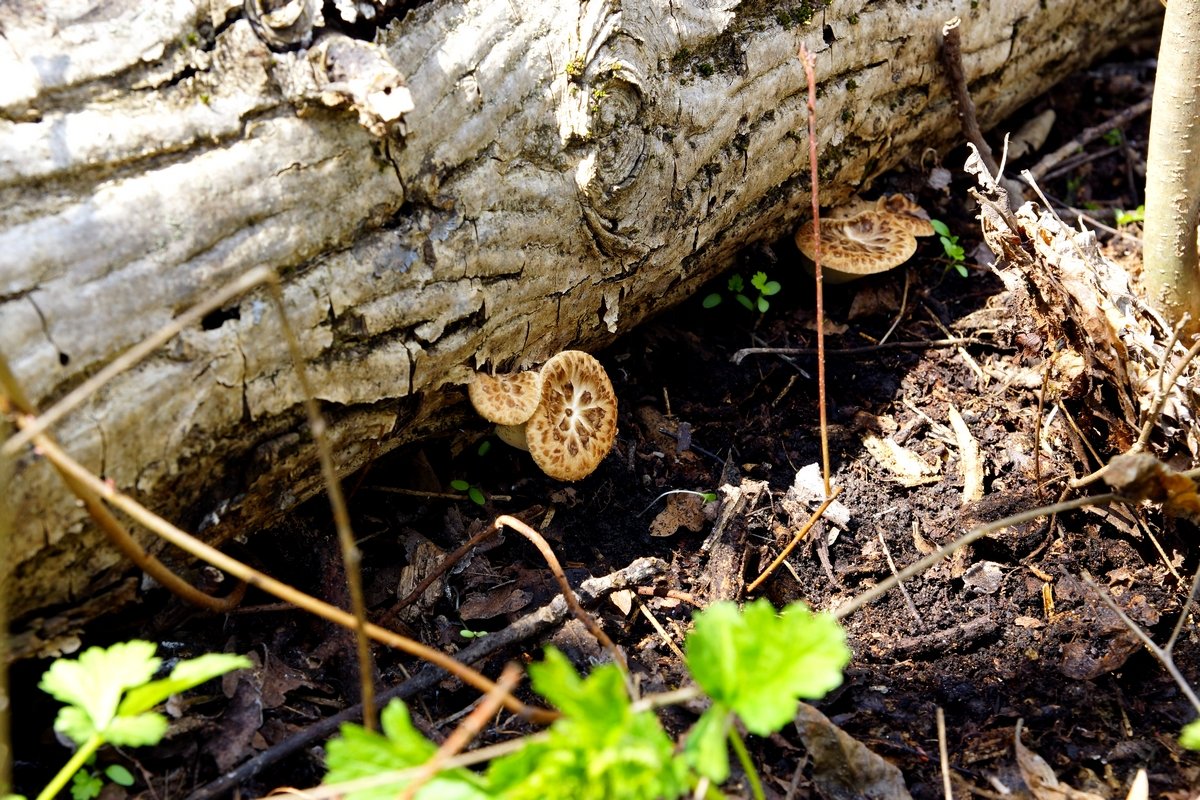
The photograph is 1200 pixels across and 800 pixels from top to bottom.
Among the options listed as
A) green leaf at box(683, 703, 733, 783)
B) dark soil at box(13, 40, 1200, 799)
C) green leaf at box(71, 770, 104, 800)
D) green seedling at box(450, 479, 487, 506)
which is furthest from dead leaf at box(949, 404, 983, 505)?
green leaf at box(71, 770, 104, 800)

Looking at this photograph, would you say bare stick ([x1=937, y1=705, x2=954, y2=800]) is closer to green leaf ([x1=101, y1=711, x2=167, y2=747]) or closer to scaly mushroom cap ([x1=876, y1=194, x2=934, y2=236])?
green leaf ([x1=101, y1=711, x2=167, y2=747])

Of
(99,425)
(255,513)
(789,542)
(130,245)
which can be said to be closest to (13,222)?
(130,245)

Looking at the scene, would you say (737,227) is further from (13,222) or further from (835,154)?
(13,222)

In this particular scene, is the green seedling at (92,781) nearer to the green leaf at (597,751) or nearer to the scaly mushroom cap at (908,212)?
the green leaf at (597,751)

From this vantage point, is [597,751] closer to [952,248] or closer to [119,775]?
[119,775]

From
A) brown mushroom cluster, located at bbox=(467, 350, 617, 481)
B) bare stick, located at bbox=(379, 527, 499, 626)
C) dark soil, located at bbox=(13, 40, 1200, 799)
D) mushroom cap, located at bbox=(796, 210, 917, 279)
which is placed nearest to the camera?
dark soil, located at bbox=(13, 40, 1200, 799)
